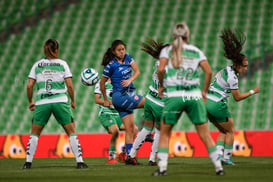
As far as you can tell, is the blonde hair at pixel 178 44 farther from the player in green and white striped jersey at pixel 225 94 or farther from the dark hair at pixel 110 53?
the dark hair at pixel 110 53

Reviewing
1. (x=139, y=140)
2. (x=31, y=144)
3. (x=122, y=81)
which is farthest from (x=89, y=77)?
(x=31, y=144)

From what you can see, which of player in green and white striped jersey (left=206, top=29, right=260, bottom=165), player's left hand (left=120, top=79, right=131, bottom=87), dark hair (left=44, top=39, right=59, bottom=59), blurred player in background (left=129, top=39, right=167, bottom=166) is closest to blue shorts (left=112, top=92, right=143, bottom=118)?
player's left hand (left=120, top=79, right=131, bottom=87)

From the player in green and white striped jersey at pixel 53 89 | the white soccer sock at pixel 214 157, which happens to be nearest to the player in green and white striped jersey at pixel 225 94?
the player in green and white striped jersey at pixel 53 89

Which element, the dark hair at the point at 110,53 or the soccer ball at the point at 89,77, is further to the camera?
the soccer ball at the point at 89,77

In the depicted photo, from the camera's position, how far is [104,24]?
24297mm

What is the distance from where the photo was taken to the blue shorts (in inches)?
437

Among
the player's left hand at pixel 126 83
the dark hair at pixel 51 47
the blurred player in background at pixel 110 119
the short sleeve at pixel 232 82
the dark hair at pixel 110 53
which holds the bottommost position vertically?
the blurred player in background at pixel 110 119

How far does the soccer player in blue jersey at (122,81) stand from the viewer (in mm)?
11078

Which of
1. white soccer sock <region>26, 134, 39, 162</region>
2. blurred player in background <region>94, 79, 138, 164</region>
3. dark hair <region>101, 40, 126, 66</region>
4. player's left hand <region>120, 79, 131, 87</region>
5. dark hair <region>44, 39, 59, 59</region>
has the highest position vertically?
dark hair <region>101, 40, 126, 66</region>

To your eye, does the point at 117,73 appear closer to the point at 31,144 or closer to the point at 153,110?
the point at 153,110

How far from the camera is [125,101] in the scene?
436 inches

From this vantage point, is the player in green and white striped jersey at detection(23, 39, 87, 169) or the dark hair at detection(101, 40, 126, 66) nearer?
the player in green and white striped jersey at detection(23, 39, 87, 169)

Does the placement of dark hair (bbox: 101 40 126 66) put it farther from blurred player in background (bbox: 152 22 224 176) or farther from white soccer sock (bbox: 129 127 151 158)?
blurred player in background (bbox: 152 22 224 176)

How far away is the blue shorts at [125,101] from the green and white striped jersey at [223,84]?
1410mm
